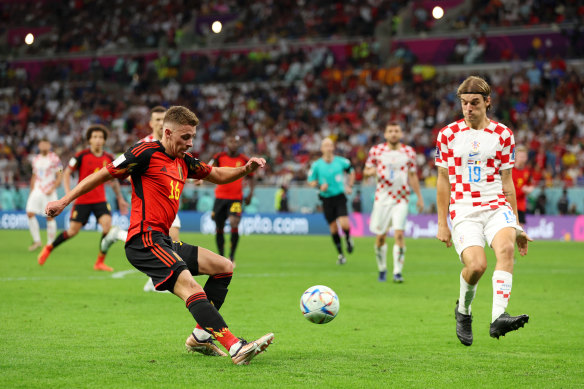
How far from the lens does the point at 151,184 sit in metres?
6.46

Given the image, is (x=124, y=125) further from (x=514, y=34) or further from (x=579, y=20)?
(x=579, y=20)

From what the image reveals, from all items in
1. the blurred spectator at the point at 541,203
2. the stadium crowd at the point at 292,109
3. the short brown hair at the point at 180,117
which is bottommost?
the blurred spectator at the point at 541,203

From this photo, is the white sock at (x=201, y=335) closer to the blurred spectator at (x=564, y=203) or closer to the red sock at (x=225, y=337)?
the red sock at (x=225, y=337)

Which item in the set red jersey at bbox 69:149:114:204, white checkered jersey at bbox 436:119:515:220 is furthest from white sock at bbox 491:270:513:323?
red jersey at bbox 69:149:114:204

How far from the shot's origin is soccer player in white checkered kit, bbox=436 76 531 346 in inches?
278

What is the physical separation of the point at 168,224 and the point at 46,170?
13.8 m

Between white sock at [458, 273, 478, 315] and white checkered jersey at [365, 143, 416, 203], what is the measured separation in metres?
6.56

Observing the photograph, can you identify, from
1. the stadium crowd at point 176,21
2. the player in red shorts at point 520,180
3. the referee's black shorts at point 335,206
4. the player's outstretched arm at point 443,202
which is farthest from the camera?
the stadium crowd at point 176,21

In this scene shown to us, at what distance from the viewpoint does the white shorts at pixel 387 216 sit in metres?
13.7

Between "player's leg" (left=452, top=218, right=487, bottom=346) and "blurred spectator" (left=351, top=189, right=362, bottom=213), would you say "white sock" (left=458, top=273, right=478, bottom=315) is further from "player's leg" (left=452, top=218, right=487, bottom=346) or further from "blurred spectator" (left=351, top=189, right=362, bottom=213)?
"blurred spectator" (left=351, top=189, right=362, bottom=213)

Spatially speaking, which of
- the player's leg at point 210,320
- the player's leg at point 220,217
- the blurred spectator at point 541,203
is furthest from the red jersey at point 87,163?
the blurred spectator at point 541,203

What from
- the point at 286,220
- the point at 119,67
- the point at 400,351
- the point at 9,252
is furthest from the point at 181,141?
the point at 119,67

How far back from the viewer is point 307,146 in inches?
1308

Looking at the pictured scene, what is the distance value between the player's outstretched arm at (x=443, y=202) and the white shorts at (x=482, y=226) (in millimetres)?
166
